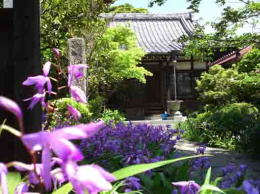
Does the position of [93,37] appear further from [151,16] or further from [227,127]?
[151,16]

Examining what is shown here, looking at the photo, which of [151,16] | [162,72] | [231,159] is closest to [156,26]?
[151,16]

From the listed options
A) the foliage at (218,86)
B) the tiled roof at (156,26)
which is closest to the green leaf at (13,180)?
the foliage at (218,86)

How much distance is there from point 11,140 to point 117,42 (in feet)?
40.9

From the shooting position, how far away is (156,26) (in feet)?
87.6

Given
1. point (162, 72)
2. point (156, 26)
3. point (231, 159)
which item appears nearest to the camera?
point (231, 159)

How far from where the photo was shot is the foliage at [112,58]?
14.0m

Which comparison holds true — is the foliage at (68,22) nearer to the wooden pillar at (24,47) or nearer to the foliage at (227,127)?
the foliage at (227,127)

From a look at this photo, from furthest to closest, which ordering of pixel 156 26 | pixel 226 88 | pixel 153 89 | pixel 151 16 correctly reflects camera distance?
pixel 151 16 < pixel 156 26 < pixel 153 89 < pixel 226 88

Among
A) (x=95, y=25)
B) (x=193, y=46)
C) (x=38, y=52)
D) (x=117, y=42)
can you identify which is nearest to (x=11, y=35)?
(x=38, y=52)

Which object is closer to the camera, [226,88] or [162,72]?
[226,88]

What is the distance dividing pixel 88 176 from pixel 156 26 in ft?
87.0

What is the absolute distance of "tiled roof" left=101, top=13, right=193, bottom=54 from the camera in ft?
79.9

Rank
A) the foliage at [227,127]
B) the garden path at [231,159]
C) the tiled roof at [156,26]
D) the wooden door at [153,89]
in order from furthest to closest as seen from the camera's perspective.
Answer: the tiled roof at [156,26] < the wooden door at [153,89] < the foliage at [227,127] < the garden path at [231,159]

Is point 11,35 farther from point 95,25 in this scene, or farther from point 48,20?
point 95,25
